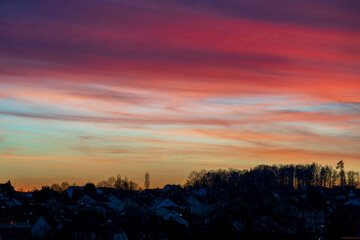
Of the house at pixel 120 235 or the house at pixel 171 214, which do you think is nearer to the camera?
the house at pixel 120 235

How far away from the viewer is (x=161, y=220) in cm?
7638

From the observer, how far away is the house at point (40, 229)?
69.1 meters

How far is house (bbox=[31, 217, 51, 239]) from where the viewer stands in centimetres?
6907

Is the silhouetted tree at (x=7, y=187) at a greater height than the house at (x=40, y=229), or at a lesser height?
greater

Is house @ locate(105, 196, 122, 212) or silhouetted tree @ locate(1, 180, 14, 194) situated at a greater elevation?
silhouetted tree @ locate(1, 180, 14, 194)

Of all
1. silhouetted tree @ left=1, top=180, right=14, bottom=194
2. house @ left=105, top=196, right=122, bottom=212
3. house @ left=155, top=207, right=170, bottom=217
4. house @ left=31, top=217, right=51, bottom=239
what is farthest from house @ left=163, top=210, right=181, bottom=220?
silhouetted tree @ left=1, top=180, right=14, bottom=194

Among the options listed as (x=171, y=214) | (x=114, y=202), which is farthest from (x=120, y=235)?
(x=114, y=202)

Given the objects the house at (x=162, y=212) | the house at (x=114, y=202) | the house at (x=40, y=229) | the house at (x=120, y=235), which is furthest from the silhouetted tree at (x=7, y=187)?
the house at (x=120, y=235)

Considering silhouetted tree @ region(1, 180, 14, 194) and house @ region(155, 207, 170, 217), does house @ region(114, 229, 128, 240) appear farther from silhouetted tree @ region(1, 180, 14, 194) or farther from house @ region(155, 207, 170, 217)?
silhouetted tree @ region(1, 180, 14, 194)

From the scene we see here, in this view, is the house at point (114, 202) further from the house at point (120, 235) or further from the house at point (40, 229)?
the house at point (120, 235)

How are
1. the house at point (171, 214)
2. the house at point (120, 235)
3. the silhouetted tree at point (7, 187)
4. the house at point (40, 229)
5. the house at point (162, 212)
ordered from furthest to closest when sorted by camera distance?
the silhouetted tree at point (7, 187), the house at point (162, 212), the house at point (171, 214), the house at point (40, 229), the house at point (120, 235)

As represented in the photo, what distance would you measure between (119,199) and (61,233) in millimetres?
53086

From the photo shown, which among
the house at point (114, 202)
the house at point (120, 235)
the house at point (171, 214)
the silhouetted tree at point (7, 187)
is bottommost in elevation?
the house at point (120, 235)

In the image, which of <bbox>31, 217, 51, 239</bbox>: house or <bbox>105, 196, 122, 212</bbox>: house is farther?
<bbox>105, 196, 122, 212</bbox>: house
